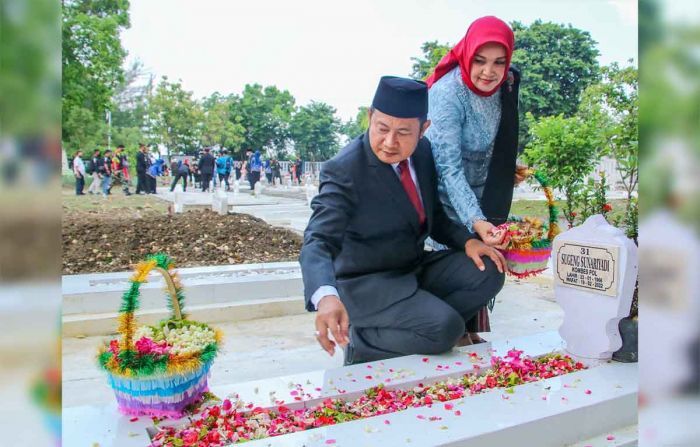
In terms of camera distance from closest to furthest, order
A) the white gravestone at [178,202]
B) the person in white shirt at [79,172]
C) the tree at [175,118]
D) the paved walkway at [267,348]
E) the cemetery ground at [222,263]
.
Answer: the paved walkway at [267,348] < the cemetery ground at [222,263] < the white gravestone at [178,202] < the person in white shirt at [79,172] < the tree at [175,118]

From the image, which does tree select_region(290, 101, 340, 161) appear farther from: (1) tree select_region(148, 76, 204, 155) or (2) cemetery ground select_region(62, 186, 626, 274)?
(1) tree select_region(148, 76, 204, 155)

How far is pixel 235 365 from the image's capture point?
3.91 m

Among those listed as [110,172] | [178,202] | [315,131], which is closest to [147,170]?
[110,172]

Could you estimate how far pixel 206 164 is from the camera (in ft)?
51.2

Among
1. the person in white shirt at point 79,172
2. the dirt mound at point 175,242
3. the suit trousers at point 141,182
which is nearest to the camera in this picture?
the dirt mound at point 175,242

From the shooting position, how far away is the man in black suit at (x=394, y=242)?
2939 millimetres

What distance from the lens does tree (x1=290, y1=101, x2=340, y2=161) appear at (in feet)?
33.1

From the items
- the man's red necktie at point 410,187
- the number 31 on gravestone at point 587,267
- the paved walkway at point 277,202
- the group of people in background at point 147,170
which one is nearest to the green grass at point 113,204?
the paved walkway at point 277,202

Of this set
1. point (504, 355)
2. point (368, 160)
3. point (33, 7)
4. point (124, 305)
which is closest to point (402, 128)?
point (368, 160)

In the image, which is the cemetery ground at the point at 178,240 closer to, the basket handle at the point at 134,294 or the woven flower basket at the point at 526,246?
the woven flower basket at the point at 526,246

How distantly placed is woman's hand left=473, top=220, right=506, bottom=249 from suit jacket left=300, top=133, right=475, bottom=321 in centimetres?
26

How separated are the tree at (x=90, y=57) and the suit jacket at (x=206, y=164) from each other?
2.70m

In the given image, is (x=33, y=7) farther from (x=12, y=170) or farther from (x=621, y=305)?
(x=621, y=305)

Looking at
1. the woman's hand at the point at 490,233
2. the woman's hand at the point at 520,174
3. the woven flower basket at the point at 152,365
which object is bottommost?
the woven flower basket at the point at 152,365
